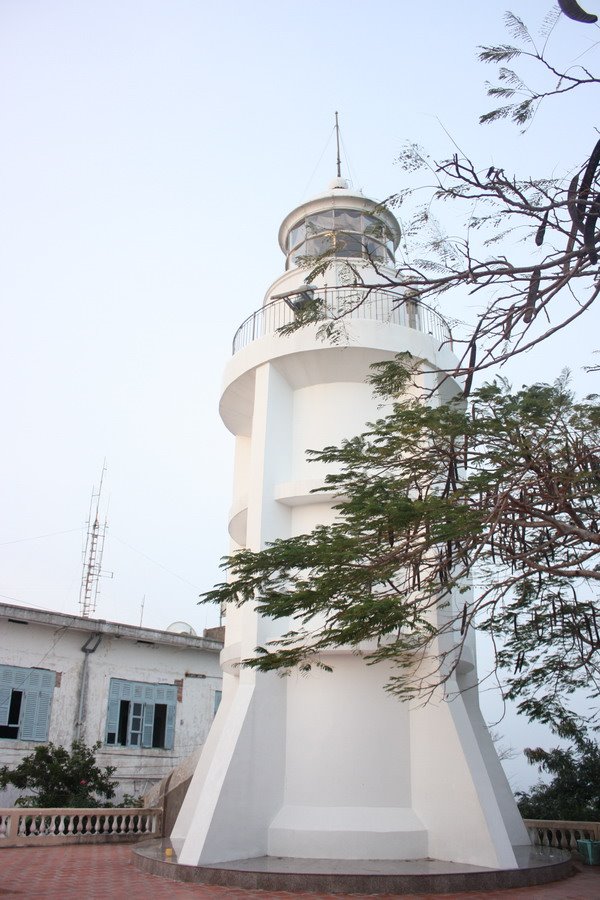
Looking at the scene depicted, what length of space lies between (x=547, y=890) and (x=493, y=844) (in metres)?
0.87

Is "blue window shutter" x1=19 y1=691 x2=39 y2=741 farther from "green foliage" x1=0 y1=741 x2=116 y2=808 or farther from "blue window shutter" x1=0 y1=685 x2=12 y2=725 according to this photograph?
"green foliage" x1=0 y1=741 x2=116 y2=808

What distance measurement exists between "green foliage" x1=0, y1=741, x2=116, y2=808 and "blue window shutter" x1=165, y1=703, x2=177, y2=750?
158 inches

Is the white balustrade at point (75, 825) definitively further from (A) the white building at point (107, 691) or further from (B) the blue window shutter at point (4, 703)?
(B) the blue window shutter at point (4, 703)

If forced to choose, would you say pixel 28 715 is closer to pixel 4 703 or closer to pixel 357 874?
pixel 4 703

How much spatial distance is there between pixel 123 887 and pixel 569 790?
8.79 metres

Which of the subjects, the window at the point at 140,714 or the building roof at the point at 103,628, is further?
the window at the point at 140,714

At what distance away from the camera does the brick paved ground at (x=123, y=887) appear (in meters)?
7.69

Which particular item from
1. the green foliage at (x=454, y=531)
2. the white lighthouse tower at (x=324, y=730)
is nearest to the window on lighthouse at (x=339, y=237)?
the white lighthouse tower at (x=324, y=730)

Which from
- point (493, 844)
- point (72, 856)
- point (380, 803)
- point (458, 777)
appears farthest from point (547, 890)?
point (72, 856)

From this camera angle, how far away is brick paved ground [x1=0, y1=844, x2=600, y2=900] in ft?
25.2

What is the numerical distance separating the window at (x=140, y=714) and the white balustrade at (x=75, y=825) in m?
3.60

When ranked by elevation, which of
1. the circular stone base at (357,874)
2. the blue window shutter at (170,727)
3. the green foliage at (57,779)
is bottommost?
the circular stone base at (357,874)

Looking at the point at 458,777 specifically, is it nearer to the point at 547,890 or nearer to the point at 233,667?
the point at 547,890

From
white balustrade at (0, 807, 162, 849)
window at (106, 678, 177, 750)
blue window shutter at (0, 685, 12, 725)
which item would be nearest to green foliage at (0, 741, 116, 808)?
white balustrade at (0, 807, 162, 849)
